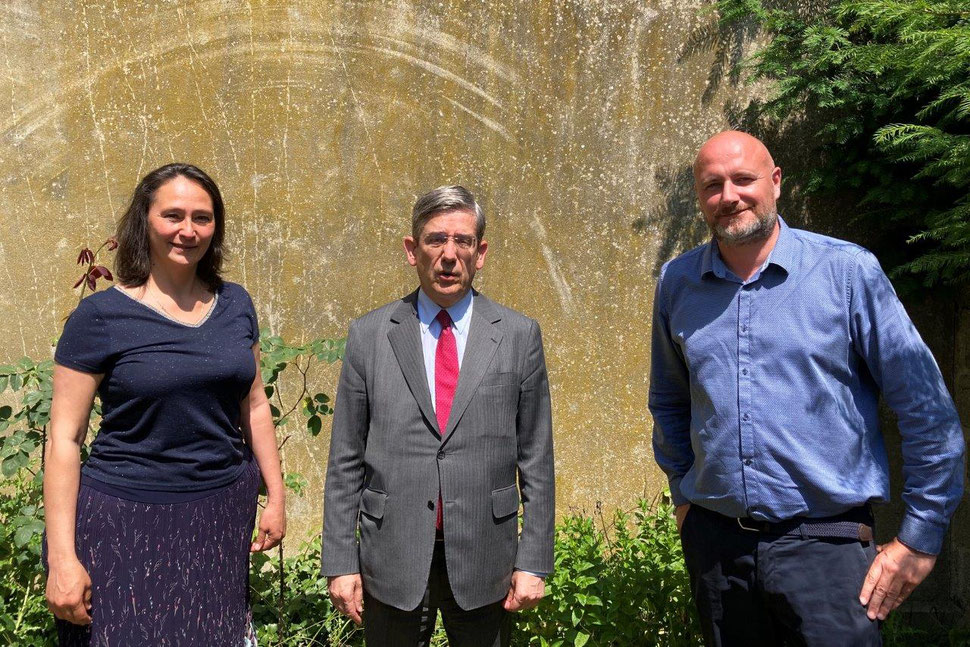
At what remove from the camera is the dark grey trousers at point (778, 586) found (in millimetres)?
2197

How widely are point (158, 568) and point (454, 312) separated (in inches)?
41.5

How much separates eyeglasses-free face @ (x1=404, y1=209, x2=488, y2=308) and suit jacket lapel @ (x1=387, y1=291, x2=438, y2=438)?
0.11 meters

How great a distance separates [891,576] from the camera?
217 cm

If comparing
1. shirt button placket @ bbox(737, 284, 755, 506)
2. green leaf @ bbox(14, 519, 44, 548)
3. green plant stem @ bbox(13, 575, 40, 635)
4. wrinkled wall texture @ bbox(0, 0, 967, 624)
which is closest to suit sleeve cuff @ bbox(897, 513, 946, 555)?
shirt button placket @ bbox(737, 284, 755, 506)

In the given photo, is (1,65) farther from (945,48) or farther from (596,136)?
(945,48)

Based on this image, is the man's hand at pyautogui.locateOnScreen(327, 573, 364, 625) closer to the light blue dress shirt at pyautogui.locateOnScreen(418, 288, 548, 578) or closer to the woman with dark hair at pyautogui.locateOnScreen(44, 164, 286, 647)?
the woman with dark hair at pyautogui.locateOnScreen(44, 164, 286, 647)

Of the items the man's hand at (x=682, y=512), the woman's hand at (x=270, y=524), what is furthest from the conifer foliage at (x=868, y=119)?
the woman's hand at (x=270, y=524)

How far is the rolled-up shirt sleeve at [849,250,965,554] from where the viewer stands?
2166 millimetres

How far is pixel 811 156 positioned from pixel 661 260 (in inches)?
31.7

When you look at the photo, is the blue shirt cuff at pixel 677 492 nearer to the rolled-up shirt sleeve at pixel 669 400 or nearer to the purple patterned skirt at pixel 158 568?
the rolled-up shirt sleeve at pixel 669 400

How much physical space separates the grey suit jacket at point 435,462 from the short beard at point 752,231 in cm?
60

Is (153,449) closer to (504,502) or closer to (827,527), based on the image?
(504,502)

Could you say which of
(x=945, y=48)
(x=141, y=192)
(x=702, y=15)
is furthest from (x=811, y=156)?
(x=141, y=192)

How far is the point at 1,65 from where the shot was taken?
3682 mm
